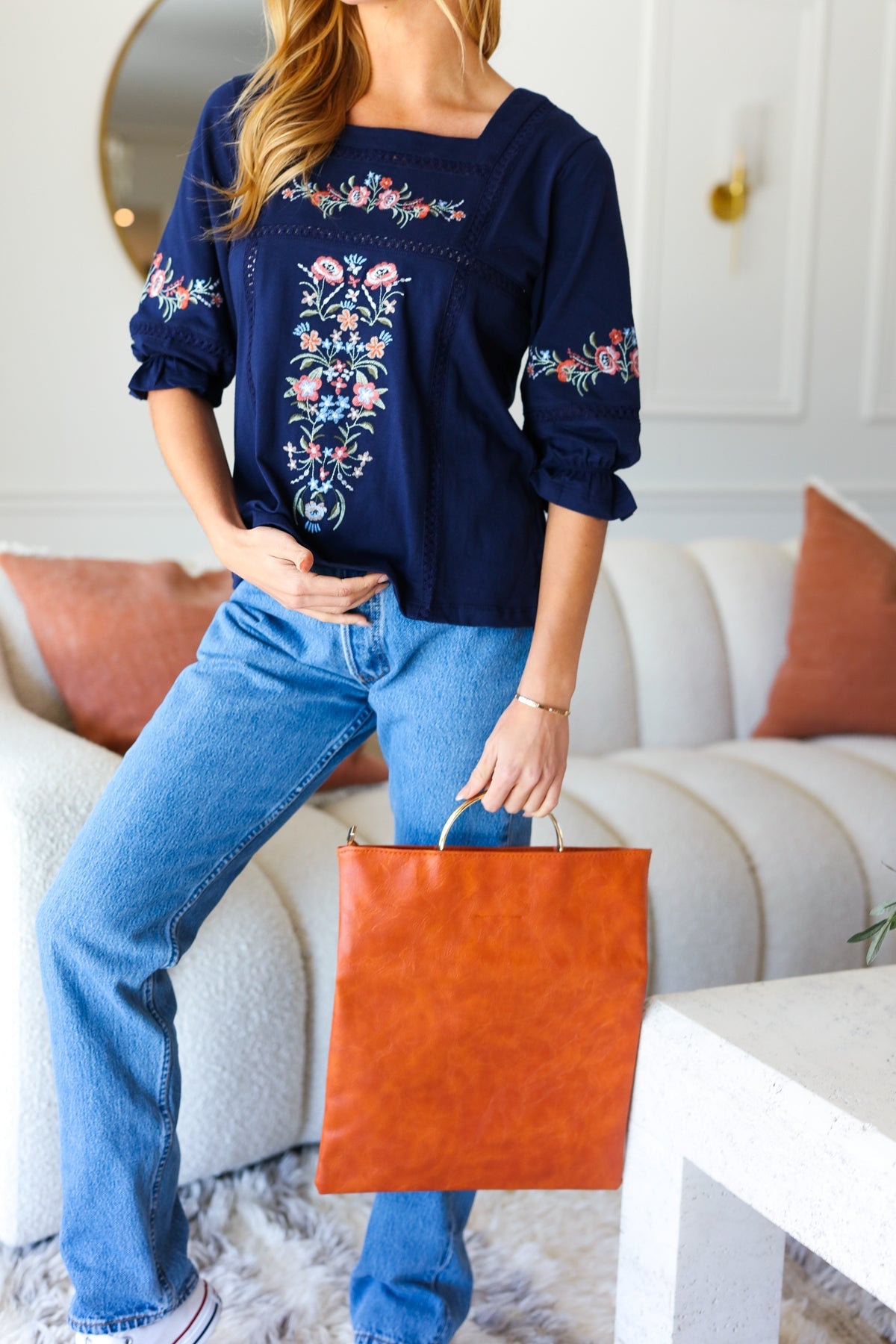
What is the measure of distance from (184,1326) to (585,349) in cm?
92

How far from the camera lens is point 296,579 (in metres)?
1.00

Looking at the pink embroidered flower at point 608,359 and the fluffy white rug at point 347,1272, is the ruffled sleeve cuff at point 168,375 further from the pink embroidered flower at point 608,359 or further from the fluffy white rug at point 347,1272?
the fluffy white rug at point 347,1272

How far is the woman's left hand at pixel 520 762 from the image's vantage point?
3.38 ft

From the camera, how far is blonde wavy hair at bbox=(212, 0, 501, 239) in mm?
1034

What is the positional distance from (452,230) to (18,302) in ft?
6.55

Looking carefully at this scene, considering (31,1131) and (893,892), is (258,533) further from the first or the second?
(893,892)

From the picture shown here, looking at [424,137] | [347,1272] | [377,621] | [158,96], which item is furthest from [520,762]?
[158,96]

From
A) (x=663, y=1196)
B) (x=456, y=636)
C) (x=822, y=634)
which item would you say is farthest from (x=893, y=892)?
(x=456, y=636)

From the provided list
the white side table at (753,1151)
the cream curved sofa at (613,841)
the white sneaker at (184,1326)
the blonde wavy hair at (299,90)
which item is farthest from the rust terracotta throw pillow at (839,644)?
the white sneaker at (184,1326)

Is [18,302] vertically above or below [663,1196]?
above

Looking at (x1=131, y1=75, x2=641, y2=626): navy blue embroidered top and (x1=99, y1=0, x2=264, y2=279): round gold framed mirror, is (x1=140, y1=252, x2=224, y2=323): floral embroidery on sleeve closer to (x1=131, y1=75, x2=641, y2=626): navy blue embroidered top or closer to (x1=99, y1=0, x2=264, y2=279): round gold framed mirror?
(x1=131, y1=75, x2=641, y2=626): navy blue embroidered top

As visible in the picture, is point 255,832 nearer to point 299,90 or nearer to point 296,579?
point 296,579

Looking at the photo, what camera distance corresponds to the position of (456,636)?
105 centimetres

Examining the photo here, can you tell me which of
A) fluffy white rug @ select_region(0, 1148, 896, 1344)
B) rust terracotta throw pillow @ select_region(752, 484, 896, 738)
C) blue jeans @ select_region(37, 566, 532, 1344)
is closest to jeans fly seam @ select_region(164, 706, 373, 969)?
blue jeans @ select_region(37, 566, 532, 1344)
